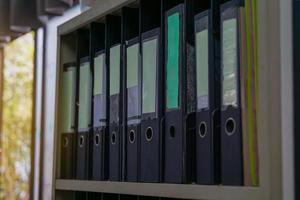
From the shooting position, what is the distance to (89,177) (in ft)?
4.54

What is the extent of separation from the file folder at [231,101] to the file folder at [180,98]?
0.33ft

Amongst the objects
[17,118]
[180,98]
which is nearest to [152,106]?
[180,98]

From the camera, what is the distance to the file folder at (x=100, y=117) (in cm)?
132

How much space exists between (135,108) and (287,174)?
471 mm

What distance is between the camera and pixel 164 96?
3.60 feet

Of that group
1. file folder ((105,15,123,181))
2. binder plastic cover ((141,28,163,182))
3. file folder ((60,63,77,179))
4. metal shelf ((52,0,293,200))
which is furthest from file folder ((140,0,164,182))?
file folder ((60,63,77,179))

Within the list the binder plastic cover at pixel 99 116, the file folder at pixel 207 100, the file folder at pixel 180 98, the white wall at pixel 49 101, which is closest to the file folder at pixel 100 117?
the binder plastic cover at pixel 99 116

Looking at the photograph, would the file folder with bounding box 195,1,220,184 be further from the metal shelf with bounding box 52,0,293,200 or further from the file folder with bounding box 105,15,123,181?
the file folder with bounding box 105,15,123,181

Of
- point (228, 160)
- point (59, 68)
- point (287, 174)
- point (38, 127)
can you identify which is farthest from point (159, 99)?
point (38, 127)

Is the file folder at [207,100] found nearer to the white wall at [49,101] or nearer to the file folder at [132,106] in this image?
the file folder at [132,106]

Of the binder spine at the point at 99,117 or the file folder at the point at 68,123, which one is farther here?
the file folder at the point at 68,123

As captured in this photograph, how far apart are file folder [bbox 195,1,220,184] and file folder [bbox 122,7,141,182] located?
230 mm

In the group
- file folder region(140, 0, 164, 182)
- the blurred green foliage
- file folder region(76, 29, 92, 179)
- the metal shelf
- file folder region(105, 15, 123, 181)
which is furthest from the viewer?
the blurred green foliage

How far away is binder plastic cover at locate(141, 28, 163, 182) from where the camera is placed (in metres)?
1.11
